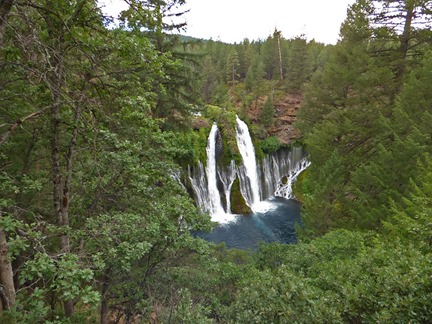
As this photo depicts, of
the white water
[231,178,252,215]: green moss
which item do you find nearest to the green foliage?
the white water

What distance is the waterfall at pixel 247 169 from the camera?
2330 cm

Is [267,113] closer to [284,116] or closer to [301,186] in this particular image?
[284,116]

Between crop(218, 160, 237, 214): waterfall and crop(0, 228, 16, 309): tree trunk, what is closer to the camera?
crop(0, 228, 16, 309): tree trunk

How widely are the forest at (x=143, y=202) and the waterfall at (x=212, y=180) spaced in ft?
28.5

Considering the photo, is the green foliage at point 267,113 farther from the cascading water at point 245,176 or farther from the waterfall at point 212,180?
the waterfall at point 212,180

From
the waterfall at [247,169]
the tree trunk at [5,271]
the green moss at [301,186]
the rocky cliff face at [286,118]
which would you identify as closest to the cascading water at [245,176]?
the waterfall at [247,169]

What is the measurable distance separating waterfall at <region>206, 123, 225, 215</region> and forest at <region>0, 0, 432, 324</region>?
8681mm

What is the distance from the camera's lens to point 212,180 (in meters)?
21.6

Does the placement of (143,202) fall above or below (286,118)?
below

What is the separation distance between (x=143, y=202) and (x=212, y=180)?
51.7 ft

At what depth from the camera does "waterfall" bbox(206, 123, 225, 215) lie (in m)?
21.3

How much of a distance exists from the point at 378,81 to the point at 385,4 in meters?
3.67

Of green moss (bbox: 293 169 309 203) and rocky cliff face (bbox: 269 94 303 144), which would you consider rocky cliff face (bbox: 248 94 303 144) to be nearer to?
rocky cliff face (bbox: 269 94 303 144)

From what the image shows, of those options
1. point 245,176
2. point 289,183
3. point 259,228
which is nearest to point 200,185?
point 245,176
